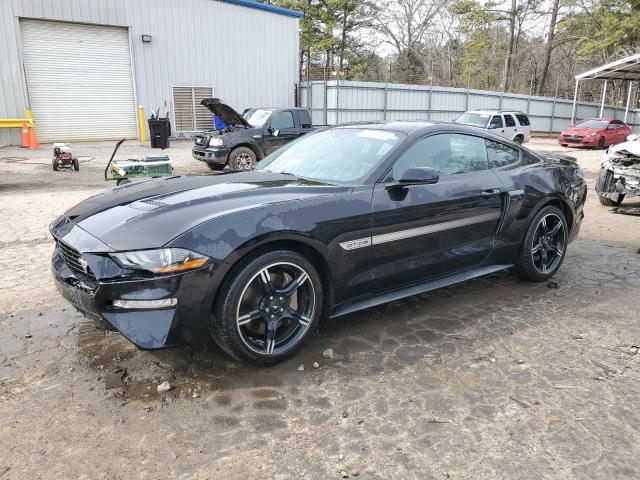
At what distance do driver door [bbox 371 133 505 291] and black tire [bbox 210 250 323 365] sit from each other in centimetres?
58

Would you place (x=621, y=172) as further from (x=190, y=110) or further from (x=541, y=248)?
(x=190, y=110)

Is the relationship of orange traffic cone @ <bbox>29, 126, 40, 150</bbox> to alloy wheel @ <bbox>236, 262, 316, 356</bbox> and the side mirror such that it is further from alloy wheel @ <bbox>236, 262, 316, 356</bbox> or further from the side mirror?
the side mirror

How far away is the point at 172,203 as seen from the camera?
10.4ft

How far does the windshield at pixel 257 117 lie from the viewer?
1278cm

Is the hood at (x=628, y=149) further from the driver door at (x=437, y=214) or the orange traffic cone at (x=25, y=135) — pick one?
the orange traffic cone at (x=25, y=135)

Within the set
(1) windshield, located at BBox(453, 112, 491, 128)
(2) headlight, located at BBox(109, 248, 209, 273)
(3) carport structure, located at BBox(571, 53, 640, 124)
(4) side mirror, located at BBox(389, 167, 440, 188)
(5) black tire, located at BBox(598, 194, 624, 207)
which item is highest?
(3) carport structure, located at BBox(571, 53, 640, 124)

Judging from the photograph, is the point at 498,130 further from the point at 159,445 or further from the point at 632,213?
the point at 159,445

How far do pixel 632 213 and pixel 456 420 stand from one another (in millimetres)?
7411

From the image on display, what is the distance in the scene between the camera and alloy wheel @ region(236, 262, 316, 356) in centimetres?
306

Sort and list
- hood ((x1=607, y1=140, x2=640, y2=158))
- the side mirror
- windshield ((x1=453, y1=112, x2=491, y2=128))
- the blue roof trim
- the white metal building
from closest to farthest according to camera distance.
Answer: the side mirror, hood ((x1=607, y1=140, x2=640, y2=158)), the white metal building, windshield ((x1=453, y1=112, x2=491, y2=128)), the blue roof trim

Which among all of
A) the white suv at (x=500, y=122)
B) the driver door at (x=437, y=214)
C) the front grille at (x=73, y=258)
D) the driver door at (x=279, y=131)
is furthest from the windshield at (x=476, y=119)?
the front grille at (x=73, y=258)

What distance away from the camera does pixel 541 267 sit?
483 centimetres

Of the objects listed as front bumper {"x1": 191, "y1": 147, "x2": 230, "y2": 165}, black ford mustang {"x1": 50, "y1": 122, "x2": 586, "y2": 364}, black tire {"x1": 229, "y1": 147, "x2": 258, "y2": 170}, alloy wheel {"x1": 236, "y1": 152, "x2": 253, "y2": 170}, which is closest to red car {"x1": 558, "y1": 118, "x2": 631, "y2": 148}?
black tire {"x1": 229, "y1": 147, "x2": 258, "y2": 170}

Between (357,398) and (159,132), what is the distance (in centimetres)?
1463
